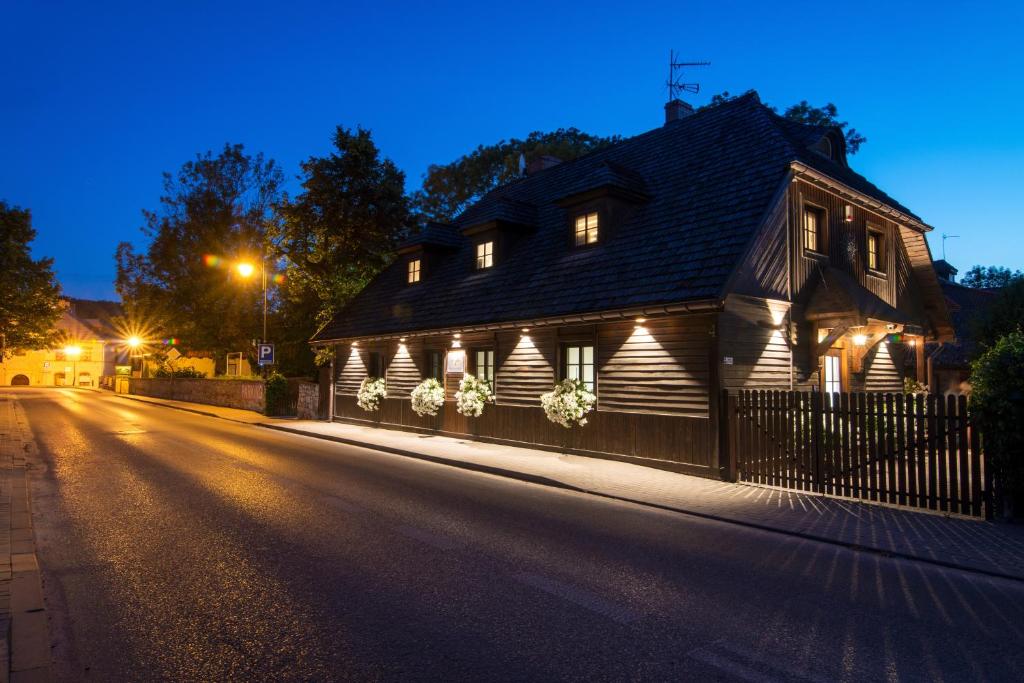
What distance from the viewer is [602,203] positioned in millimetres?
15648

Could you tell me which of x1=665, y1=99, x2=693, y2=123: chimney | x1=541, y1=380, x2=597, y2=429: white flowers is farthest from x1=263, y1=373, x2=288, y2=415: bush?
x1=665, y1=99, x2=693, y2=123: chimney

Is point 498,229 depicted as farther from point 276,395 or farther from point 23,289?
point 23,289

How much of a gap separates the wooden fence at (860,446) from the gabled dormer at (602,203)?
6136 mm

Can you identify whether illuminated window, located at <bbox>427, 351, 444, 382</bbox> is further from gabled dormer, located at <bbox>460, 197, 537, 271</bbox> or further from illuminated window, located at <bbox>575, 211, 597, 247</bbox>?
illuminated window, located at <bbox>575, 211, 597, 247</bbox>

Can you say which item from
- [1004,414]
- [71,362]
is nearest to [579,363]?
[1004,414]

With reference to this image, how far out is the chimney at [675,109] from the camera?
67.1 ft

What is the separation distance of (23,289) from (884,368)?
47.3 metres

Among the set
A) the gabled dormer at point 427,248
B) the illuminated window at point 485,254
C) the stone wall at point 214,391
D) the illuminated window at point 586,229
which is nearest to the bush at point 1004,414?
the illuminated window at point 586,229

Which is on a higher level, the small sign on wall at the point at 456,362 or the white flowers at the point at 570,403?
the small sign on wall at the point at 456,362

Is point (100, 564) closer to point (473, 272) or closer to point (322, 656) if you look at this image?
point (322, 656)

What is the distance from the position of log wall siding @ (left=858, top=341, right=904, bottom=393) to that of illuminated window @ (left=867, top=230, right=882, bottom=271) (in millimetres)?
2114

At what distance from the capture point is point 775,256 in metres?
13.1

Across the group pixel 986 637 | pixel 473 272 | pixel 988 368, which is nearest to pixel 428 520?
pixel 986 637

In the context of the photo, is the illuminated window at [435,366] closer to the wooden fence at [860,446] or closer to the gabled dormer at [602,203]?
the gabled dormer at [602,203]
